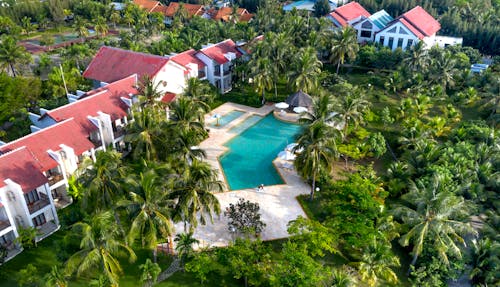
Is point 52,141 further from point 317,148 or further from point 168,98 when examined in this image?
point 317,148

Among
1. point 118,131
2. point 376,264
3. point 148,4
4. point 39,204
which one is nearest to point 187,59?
point 118,131

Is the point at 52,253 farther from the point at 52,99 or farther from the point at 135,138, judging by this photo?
the point at 52,99

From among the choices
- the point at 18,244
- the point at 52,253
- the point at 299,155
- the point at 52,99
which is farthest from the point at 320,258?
the point at 52,99

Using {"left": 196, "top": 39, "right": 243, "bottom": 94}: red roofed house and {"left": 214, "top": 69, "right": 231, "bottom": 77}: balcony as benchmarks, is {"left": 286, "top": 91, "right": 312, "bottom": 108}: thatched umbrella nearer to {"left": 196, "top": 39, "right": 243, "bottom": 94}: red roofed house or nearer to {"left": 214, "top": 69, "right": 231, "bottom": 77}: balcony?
{"left": 196, "top": 39, "right": 243, "bottom": 94}: red roofed house

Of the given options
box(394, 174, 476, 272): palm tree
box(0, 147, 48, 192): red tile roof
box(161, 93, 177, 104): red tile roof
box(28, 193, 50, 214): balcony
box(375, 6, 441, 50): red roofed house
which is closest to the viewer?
box(394, 174, 476, 272): palm tree

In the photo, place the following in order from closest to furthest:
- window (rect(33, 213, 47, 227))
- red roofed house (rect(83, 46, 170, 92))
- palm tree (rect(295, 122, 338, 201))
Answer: window (rect(33, 213, 47, 227)) < palm tree (rect(295, 122, 338, 201)) < red roofed house (rect(83, 46, 170, 92))

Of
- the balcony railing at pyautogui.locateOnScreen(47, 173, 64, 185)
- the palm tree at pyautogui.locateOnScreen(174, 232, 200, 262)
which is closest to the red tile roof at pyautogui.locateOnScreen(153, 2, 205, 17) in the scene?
the balcony railing at pyautogui.locateOnScreen(47, 173, 64, 185)

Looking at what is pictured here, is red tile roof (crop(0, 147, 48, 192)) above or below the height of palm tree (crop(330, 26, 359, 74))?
below
